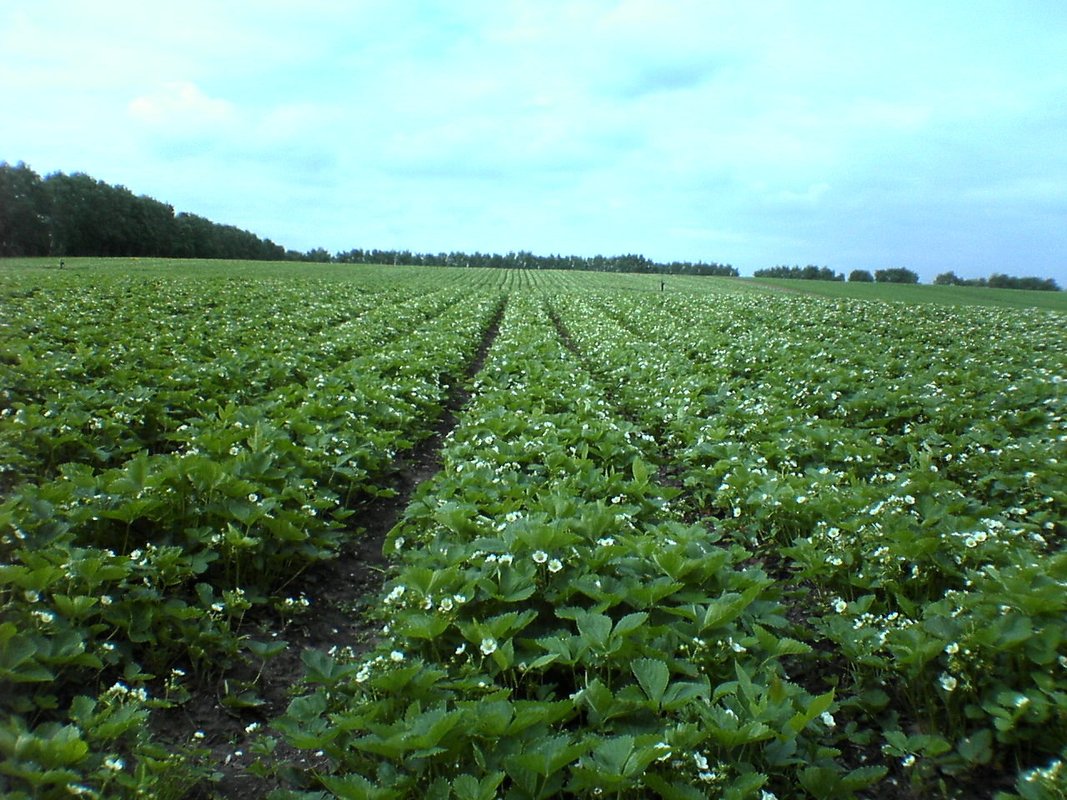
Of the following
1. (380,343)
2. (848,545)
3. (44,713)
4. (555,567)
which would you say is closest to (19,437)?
(44,713)

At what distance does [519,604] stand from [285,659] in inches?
66.8

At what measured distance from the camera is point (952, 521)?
440 cm

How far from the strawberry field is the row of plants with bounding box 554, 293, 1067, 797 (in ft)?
0.09

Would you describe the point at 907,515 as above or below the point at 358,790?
above

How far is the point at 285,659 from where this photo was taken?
14.0 feet

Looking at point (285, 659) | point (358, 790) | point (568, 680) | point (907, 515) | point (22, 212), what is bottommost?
point (285, 659)

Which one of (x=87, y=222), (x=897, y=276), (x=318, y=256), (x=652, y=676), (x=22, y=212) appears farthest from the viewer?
(x=318, y=256)

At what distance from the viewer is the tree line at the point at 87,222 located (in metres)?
56.5

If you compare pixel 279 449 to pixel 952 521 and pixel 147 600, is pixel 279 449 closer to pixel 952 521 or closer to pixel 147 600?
pixel 147 600

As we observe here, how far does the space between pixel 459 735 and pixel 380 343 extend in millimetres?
14578

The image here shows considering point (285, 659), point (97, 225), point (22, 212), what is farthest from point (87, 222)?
point (285, 659)

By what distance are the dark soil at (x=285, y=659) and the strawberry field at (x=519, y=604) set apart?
0.9 inches

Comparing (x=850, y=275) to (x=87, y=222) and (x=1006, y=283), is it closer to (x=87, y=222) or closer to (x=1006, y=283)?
(x=1006, y=283)

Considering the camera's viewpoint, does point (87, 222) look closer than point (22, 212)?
No
